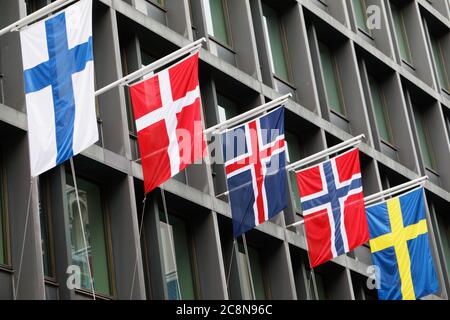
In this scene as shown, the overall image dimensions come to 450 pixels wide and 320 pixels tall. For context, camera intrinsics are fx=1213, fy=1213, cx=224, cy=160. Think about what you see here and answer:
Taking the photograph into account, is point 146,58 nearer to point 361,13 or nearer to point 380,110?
point 380,110

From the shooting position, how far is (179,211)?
110 ft

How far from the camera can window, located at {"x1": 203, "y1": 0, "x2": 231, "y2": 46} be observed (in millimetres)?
38812

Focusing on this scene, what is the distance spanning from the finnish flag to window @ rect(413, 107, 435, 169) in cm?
2815

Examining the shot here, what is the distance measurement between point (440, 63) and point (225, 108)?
20.0 metres

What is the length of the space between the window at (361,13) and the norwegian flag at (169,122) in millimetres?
22880

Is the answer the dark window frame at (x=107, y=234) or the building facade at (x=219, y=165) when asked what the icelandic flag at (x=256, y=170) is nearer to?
the building facade at (x=219, y=165)

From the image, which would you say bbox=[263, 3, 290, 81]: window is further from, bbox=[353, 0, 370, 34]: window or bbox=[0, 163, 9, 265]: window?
bbox=[0, 163, 9, 265]: window

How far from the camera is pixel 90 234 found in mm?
30266

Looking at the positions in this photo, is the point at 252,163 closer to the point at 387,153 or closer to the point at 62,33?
the point at 62,33

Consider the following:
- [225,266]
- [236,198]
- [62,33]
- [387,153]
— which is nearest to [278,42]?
[387,153]

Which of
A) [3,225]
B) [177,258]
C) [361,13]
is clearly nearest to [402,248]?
[177,258]

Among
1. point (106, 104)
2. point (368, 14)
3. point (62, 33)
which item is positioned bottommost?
point (62, 33)
